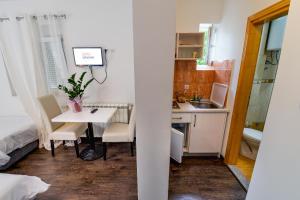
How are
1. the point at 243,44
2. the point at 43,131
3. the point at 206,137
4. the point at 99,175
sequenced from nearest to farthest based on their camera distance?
the point at 243,44 < the point at 99,175 < the point at 206,137 < the point at 43,131

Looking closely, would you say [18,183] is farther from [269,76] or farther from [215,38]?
[269,76]

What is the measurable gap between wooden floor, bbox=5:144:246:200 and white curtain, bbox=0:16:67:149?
556 millimetres

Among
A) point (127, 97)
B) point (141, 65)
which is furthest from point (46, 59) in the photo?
point (141, 65)

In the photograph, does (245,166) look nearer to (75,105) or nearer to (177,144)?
(177,144)

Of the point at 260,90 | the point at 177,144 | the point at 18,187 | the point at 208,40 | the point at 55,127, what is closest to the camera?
the point at 18,187

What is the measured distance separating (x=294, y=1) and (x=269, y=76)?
1.77m

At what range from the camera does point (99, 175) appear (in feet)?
6.57

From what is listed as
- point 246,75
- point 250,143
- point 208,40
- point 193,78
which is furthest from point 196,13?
point 250,143

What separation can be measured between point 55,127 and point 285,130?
284cm

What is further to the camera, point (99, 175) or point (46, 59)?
point (46, 59)

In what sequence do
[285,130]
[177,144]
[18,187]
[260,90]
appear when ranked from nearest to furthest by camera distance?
[285,130]
[18,187]
[177,144]
[260,90]

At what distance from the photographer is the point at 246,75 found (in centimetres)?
182

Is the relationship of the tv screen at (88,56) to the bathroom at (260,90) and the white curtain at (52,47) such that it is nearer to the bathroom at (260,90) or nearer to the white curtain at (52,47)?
the white curtain at (52,47)

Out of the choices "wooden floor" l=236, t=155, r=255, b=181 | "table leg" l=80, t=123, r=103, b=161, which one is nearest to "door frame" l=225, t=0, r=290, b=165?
"wooden floor" l=236, t=155, r=255, b=181
